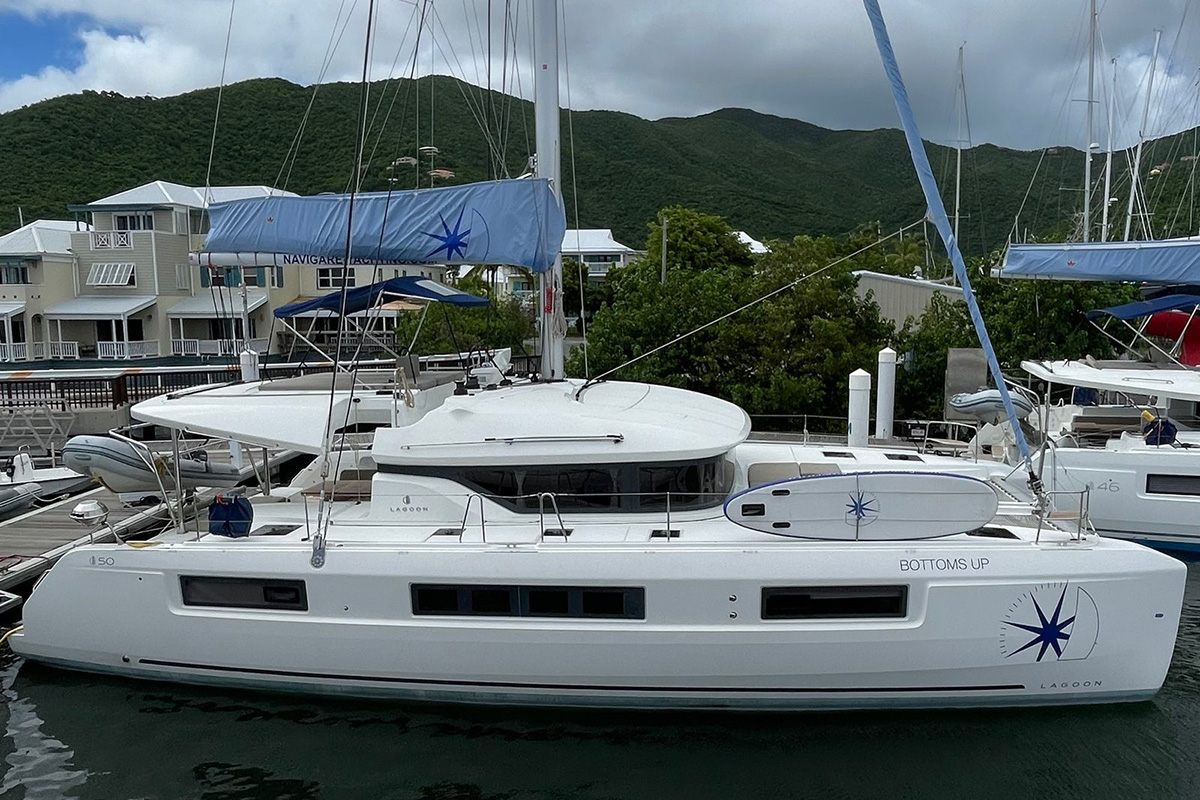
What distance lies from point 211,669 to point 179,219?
30492 millimetres

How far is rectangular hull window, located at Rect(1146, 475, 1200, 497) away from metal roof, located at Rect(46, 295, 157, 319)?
103ft

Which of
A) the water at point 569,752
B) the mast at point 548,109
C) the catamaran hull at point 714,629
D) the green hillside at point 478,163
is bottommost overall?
the water at point 569,752

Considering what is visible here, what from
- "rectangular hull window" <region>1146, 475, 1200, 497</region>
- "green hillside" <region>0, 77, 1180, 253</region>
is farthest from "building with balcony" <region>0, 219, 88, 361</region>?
"rectangular hull window" <region>1146, 475, 1200, 497</region>

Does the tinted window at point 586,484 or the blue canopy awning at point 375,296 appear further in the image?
the blue canopy awning at point 375,296

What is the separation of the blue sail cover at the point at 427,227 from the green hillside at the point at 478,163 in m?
20.0

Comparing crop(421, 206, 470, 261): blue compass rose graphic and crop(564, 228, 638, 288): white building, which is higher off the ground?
crop(564, 228, 638, 288): white building

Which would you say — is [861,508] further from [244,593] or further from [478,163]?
[478,163]

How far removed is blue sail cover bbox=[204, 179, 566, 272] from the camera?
25.8 ft

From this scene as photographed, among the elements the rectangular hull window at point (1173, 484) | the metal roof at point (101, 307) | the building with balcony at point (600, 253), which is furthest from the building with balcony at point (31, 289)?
the rectangular hull window at point (1173, 484)

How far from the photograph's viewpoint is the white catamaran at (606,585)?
6383mm

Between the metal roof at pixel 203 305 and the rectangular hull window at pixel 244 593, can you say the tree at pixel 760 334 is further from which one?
the metal roof at pixel 203 305

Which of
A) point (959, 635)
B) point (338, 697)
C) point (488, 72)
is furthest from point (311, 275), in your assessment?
point (959, 635)

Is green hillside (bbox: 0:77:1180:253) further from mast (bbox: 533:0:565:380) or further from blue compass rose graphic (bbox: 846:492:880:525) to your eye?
blue compass rose graphic (bbox: 846:492:880:525)

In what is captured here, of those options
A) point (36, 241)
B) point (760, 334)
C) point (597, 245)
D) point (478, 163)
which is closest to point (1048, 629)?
point (760, 334)
